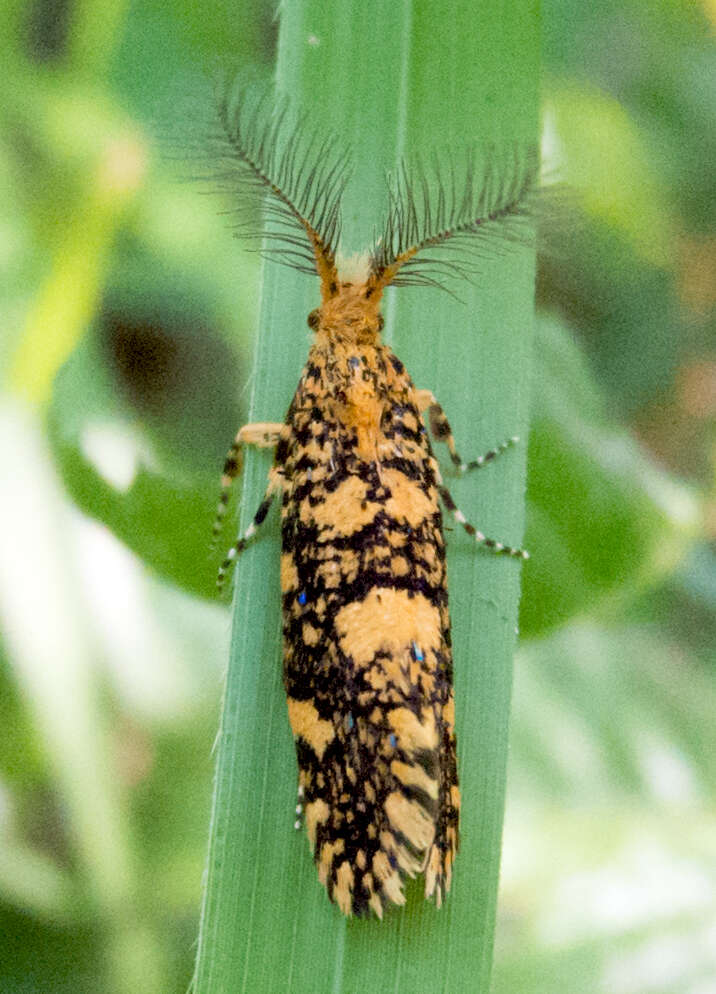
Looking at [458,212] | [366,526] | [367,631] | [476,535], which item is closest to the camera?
[367,631]

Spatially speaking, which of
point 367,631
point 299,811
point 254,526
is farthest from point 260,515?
point 299,811

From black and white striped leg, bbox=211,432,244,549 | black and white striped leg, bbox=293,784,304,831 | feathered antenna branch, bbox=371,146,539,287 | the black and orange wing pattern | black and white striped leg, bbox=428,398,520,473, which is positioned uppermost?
feathered antenna branch, bbox=371,146,539,287

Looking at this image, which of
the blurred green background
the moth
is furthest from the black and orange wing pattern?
the blurred green background

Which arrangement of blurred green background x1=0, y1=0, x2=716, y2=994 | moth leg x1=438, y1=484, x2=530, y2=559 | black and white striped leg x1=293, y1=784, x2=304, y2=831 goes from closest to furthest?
black and white striped leg x1=293, y1=784, x2=304, y2=831
moth leg x1=438, y1=484, x2=530, y2=559
blurred green background x1=0, y1=0, x2=716, y2=994

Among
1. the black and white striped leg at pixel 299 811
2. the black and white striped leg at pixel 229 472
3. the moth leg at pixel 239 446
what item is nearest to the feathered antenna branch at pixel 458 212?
the moth leg at pixel 239 446

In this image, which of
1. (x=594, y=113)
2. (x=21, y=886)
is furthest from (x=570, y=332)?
(x=21, y=886)

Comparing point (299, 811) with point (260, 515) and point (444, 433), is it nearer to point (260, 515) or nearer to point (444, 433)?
point (260, 515)

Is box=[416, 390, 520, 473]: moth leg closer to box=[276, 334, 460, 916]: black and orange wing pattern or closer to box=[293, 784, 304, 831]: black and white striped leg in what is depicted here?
box=[276, 334, 460, 916]: black and orange wing pattern

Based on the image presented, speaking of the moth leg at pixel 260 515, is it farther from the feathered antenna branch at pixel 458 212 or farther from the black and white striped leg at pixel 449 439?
the feathered antenna branch at pixel 458 212

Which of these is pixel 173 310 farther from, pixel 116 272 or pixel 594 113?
pixel 594 113
